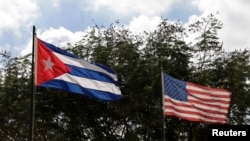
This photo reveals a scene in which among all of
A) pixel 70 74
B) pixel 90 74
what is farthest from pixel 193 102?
pixel 70 74

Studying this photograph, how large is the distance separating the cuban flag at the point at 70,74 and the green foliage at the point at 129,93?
1075 cm

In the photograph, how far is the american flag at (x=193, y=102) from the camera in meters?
19.3

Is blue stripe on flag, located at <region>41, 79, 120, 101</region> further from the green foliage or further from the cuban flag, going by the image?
the green foliage

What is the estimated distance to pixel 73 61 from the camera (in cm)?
1602

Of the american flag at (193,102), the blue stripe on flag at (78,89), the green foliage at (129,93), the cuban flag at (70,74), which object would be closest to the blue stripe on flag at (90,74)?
the cuban flag at (70,74)

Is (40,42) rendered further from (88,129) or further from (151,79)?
(88,129)

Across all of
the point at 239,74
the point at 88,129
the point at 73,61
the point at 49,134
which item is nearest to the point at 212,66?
the point at 239,74

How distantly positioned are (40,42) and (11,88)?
1632 cm

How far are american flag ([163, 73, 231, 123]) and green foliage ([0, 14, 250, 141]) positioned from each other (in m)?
7.52

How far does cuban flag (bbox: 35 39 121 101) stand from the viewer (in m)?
14.6

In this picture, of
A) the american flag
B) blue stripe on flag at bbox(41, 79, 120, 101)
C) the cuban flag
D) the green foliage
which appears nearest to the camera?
the cuban flag

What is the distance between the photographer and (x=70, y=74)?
51.0ft

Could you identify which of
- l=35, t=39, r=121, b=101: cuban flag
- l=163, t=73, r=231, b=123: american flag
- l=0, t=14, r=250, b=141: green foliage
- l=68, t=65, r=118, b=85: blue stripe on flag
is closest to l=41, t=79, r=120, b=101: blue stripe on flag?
l=35, t=39, r=121, b=101: cuban flag

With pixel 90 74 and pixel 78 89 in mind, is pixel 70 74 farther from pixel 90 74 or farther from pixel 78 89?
pixel 90 74
